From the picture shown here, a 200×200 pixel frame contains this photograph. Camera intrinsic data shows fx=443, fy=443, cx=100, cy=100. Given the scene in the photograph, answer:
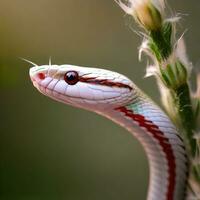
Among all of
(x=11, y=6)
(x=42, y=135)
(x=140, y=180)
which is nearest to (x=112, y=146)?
(x=140, y=180)

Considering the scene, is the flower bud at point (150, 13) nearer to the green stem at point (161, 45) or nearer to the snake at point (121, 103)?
the green stem at point (161, 45)

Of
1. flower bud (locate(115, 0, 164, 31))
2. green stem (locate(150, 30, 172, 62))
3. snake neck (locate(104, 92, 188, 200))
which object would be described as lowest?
snake neck (locate(104, 92, 188, 200))

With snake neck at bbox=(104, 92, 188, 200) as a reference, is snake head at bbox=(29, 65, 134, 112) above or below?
above

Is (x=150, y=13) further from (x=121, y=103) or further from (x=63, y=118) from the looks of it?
(x=63, y=118)

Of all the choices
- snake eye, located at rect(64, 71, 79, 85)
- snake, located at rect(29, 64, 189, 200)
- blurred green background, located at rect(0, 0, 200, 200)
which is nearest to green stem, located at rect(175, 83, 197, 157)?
snake, located at rect(29, 64, 189, 200)

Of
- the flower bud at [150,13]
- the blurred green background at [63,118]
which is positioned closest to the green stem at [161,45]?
the flower bud at [150,13]

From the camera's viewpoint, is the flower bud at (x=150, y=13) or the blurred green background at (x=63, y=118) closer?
the flower bud at (x=150, y=13)

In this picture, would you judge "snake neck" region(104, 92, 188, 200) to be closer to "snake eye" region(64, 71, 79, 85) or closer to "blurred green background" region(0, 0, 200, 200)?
"snake eye" region(64, 71, 79, 85)
